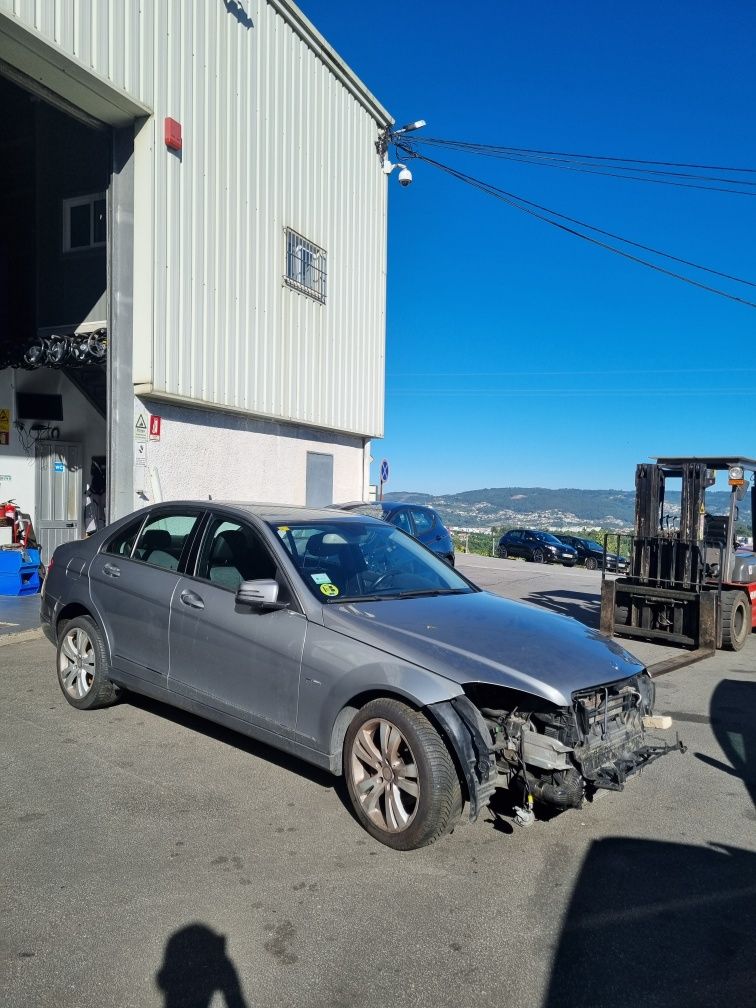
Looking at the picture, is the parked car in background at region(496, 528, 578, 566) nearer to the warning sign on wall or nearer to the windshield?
the warning sign on wall

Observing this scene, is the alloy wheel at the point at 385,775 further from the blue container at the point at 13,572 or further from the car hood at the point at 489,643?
the blue container at the point at 13,572

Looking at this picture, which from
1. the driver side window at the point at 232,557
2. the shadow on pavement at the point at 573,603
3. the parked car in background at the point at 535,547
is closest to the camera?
the driver side window at the point at 232,557

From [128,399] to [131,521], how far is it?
4.61 m

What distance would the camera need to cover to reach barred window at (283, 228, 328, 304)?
42.6 feet

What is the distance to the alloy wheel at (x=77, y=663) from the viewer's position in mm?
5746

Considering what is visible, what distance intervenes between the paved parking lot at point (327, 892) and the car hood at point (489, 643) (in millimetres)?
782

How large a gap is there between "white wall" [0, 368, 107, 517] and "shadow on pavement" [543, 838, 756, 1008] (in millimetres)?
11430

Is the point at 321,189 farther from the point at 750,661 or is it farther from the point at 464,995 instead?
the point at 464,995

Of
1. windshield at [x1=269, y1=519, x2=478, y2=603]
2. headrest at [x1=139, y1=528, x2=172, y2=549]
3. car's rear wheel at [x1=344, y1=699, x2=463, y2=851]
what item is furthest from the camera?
headrest at [x1=139, y1=528, x2=172, y2=549]

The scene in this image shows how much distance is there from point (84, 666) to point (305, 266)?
9.34 metres

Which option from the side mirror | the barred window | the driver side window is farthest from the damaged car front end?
the barred window

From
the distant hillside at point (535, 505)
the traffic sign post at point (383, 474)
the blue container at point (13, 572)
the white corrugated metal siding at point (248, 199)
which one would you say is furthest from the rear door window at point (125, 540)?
the distant hillside at point (535, 505)

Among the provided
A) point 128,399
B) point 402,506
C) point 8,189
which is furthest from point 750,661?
point 8,189

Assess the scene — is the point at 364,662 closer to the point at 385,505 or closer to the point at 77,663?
the point at 77,663
